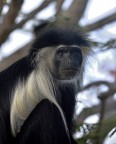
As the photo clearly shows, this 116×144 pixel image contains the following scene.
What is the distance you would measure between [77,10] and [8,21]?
0.86m

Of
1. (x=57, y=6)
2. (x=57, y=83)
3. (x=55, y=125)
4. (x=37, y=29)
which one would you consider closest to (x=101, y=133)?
(x=55, y=125)

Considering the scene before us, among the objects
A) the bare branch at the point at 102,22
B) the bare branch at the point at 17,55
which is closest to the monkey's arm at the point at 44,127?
the bare branch at the point at 17,55

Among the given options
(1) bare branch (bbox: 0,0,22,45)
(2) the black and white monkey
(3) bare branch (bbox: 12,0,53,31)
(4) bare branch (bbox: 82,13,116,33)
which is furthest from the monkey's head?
(4) bare branch (bbox: 82,13,116,33)

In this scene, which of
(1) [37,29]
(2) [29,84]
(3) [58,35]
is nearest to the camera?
(2) [29,84]

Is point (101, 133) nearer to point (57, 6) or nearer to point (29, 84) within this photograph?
point (29, 84)

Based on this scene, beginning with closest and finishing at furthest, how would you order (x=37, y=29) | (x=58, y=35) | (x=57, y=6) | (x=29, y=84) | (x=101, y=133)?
(x=101, y=133), (x=29, y=84), (x=58, y=35), (x=37, y=29), (x=57, y=6)

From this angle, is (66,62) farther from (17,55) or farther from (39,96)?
(17,55)

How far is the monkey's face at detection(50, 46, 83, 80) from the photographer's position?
405cm

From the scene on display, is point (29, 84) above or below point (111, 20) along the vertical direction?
above

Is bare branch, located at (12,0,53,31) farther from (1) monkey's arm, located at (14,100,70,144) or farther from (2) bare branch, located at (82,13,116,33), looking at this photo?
(1) monkey's arm, located at (14,100,70,144)

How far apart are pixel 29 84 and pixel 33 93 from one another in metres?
0.07

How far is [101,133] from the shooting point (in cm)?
356

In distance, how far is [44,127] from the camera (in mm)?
3877

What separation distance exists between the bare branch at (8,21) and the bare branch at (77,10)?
72 cm
